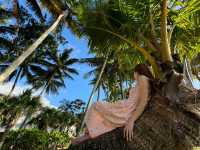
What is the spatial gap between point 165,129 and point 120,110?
0.90 m

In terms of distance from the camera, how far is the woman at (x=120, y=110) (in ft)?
14.8

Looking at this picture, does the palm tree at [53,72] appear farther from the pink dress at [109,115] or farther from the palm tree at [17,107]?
the pink dress at [109,115]

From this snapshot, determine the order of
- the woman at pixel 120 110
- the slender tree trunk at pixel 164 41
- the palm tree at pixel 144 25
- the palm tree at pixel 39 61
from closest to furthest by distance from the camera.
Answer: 1. the woman at pixel 120 110
2. the slender tree trunk at pixel 164 41
3. the palm tree at pixel 144 25
4. the palm tree at pixel 39 61

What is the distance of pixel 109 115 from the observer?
4773mm

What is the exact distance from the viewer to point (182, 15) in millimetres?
6871

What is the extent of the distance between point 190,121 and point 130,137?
665 millimetres

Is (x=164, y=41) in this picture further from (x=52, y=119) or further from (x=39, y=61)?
(x=52, y=119)

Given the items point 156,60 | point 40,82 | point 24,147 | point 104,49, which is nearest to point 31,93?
point 40,82

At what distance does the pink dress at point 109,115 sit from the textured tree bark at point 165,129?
1.29ft

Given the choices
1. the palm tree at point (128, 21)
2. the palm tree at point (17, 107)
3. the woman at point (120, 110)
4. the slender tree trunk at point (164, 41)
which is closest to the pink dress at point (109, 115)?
the woman at point (120, 110)

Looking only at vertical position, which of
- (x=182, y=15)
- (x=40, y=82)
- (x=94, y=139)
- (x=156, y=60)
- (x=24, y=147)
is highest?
(x=182, y=15)

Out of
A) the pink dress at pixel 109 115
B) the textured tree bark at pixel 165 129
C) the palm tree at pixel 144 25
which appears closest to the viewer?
the textured tree bark at pixel 165 129

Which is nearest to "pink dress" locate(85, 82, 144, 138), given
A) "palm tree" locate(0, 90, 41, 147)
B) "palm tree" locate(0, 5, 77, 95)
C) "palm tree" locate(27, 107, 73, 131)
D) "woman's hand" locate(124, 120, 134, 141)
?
"woman's hand" locate(124, 120, 134, 141)

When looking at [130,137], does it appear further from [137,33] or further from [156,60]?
[137,33]
